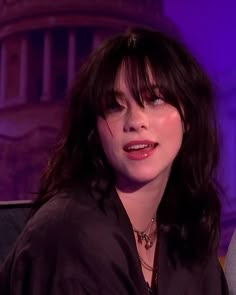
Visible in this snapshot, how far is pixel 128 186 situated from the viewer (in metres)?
1.04

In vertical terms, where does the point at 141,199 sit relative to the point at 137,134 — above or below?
below

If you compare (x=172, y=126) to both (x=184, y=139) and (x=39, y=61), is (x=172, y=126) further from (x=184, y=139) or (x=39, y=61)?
(x=39, y=61)

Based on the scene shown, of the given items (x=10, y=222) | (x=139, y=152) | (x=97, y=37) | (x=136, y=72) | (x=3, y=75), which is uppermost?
(x=97, y=37)

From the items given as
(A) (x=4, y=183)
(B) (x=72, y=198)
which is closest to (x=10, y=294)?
(B) (x=72, y=198)

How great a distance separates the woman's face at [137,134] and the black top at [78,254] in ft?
0.28

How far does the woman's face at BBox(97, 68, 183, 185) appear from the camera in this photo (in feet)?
3.05

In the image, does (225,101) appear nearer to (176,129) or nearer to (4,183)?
(4,183)

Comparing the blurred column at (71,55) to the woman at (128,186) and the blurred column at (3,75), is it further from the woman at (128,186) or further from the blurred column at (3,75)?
the woman at (128,186)

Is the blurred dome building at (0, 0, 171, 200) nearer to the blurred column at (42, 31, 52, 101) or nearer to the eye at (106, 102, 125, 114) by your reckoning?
the blurred column at (42, 31, 52, 101)

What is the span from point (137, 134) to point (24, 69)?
143 cm

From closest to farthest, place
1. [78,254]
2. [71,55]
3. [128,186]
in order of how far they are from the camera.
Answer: [78,254] → [128,186] → [71,55]

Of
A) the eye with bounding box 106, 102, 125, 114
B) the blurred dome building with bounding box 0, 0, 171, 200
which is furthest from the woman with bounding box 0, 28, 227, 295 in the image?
the blurred dome building with bounding box 0, 0, 171, 200

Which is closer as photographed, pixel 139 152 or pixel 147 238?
pixel 139 152

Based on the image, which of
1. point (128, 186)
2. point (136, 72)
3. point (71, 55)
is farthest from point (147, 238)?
point (71, 55)
